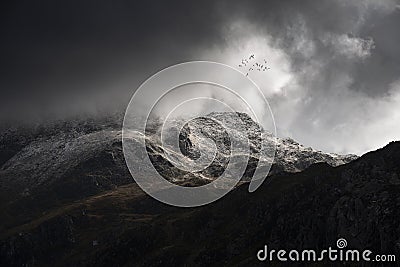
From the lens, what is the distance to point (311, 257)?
196 meters

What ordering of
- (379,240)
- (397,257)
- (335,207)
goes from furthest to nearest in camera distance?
1. (335,207)
2. (379,240)
3. (397,257)

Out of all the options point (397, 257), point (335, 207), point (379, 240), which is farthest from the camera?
point (335, 207)

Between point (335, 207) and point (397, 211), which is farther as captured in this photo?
point (335, 207)

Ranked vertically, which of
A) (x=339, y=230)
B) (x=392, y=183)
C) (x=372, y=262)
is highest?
(x=392, y=183)

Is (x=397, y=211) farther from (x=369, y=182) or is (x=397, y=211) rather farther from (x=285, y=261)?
(x=285, y=261)

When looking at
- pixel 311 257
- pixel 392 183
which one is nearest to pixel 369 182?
pixel 392 183

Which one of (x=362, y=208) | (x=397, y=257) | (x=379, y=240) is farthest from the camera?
(x=362, y=208)

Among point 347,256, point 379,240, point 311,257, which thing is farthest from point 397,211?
point 311,257

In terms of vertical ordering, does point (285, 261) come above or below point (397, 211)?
below

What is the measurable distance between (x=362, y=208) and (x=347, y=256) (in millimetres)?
18779

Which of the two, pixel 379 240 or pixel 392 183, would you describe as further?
pixel 392 183

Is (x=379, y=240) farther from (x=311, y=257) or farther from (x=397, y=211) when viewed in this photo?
(x=311, y=257)

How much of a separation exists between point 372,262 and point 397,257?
9535mm

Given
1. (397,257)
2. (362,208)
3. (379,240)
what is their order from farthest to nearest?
(362,208)
(379,240)
(397,257)
